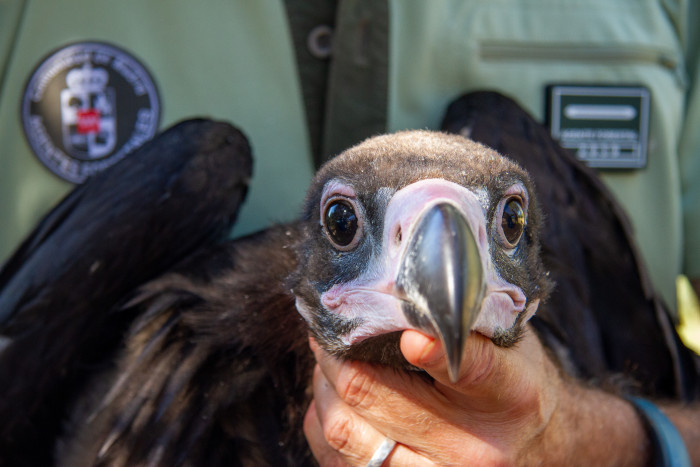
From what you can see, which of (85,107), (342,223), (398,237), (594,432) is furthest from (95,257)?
(594,432)

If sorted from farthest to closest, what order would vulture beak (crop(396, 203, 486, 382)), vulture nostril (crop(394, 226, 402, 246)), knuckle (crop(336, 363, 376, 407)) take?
knuckle (crop(336, 363, 376, 407)) → vulture nostril (crop(394, 226, 402, 246)) → vulture beak (crop(396, 203, 486, 382))

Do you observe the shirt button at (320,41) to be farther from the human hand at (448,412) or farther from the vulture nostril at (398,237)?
the vulture nostril at (398,237)

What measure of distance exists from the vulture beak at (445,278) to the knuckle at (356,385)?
41 cm

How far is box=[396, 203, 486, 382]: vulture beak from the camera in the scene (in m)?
1.06

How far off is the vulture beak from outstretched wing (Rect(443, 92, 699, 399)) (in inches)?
45.6

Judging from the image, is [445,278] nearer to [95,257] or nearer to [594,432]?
[594,432]

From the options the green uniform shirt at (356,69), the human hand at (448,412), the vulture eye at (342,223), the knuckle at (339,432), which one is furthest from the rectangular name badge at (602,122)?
the knuckle at (339,432)

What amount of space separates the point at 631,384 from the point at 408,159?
1.52 meters

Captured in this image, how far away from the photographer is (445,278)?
1068 millimetres

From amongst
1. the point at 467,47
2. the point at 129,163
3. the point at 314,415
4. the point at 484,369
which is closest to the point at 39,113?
the point at 129,163

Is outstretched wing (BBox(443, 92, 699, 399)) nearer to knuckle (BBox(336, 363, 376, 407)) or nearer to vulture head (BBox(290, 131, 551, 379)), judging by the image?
vulture head (BBox(290, 131, 551, 379))

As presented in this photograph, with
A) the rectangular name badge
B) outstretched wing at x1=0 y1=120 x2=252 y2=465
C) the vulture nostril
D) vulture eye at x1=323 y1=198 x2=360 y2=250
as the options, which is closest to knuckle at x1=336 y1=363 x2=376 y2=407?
vulture eye at x1=323 y1=198 x2=360 y2=250

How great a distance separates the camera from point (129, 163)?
2.09 meters

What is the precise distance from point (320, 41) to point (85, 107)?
971mm
